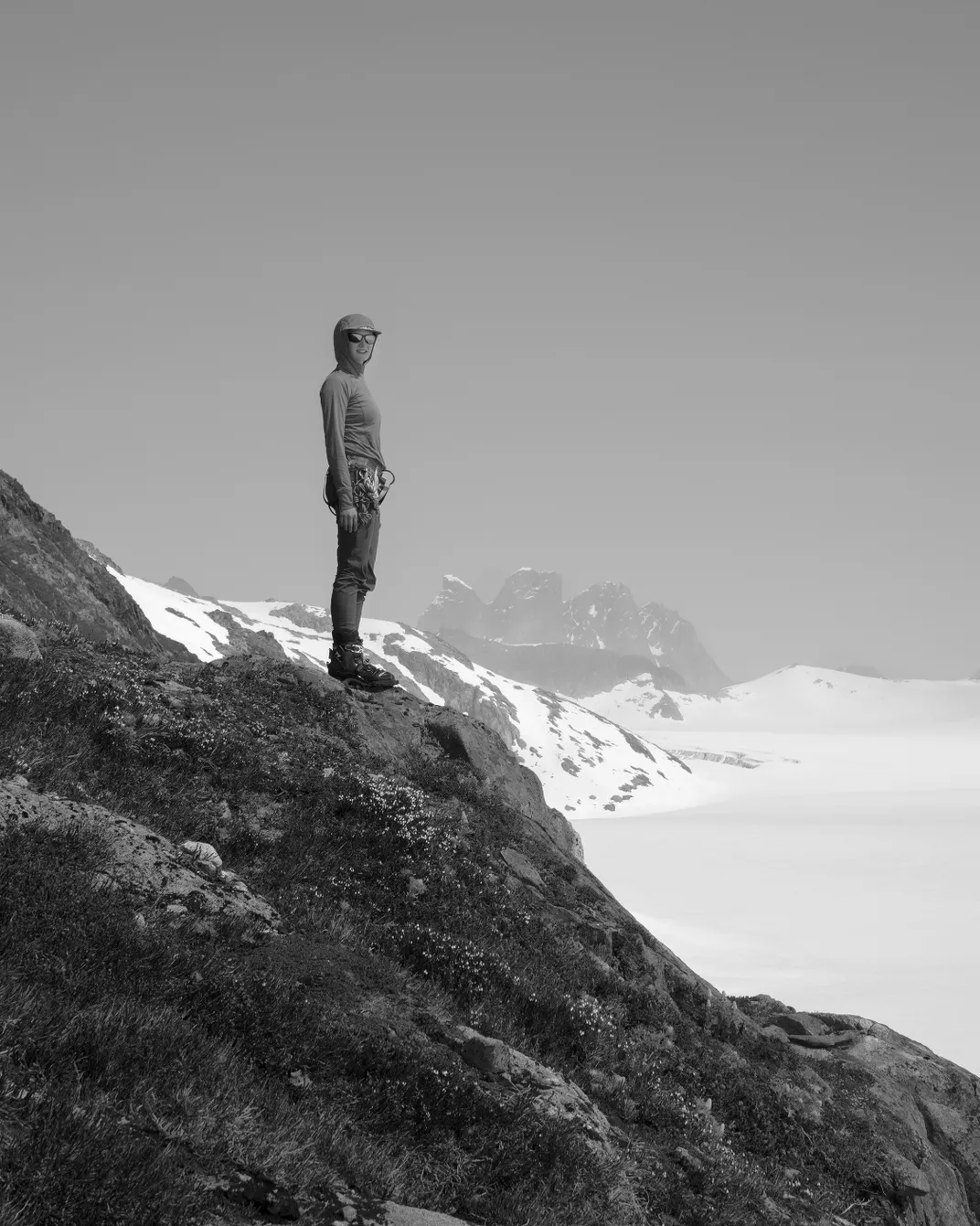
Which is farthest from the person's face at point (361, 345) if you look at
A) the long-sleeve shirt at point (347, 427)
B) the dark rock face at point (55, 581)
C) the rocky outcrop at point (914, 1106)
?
the rocky outcrop at point (914, 1106)

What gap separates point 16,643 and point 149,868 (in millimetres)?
6190

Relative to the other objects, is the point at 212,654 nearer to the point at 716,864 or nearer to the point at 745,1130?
the point at 716,864

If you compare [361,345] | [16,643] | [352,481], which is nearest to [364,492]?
[352,481]

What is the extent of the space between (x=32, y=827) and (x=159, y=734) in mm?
4441

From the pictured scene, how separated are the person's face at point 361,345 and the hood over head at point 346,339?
61 millimetres

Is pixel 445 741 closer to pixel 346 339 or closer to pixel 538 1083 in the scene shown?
pixel 346 339

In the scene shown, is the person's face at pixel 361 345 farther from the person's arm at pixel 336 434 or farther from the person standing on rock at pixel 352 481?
the person's arm at pixel 336 434

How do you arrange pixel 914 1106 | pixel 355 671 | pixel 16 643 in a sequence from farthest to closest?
pixel 355 671, pixel 914 1106, pixel 16 643

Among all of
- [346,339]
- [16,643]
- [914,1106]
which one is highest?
[346,339]

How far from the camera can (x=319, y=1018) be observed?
6.58 meters

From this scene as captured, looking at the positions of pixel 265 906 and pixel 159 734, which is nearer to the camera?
pixel 265 906

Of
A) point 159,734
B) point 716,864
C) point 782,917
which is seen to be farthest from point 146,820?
point 716,864

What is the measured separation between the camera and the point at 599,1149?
6926 millimetres

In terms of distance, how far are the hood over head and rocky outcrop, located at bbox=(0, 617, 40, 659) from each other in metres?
7.44
